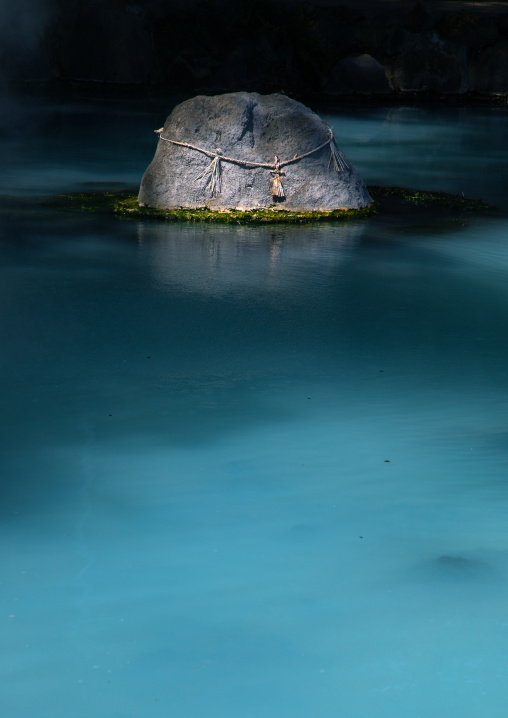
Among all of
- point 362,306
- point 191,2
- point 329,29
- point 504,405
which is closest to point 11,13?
point 191,2

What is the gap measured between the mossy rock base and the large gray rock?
0.43 ft

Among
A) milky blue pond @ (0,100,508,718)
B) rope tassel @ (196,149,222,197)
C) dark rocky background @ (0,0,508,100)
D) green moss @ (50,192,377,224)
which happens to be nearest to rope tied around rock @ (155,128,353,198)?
rope tassel @ (196,149,222,197)

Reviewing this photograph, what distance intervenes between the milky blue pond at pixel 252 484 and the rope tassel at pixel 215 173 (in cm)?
152

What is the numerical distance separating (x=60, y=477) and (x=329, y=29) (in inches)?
940

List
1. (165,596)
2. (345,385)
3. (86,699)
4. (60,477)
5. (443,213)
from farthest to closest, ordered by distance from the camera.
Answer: (443,213) < (345,385) < (60,477) < (165,596) < (86,699)

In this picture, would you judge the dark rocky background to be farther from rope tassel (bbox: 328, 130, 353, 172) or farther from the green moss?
rope tassel (bbox: 328, 130, 353, 172)

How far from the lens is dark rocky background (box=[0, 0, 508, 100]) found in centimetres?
2353

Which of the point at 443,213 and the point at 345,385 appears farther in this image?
the point at 443,213

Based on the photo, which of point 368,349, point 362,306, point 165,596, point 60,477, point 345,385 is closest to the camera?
point 165,596

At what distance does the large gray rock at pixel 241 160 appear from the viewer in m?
8.45

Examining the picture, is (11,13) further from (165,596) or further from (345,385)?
(165,596)

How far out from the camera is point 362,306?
591 centimetres

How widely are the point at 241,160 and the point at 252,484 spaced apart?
211 inches

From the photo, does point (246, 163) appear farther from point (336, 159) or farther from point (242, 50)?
point (242, 50)
